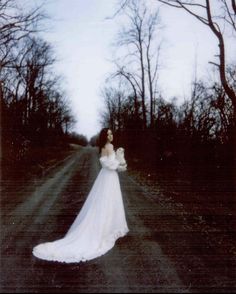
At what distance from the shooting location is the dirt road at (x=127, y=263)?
16.3 ft

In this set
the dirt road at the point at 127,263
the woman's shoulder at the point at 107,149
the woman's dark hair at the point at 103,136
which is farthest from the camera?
the woman's shoulder at the point at 107,149

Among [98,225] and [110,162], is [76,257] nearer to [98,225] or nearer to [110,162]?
[98,225]

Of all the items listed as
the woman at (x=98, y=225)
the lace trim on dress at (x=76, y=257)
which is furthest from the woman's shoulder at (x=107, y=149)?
the lace trim on dress at (x=76, y=257)

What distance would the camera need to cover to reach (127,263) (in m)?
5.90

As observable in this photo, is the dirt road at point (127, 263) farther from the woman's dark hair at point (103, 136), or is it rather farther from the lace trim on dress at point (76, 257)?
the woman's dark hair at point (103, 136)

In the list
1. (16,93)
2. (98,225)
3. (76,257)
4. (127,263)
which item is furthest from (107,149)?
(16,93)

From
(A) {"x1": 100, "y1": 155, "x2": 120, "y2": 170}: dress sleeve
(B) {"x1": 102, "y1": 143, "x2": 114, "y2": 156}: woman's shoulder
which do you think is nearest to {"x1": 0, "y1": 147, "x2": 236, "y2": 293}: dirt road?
(A) {"x1": 100, "y1": 155, "x2": 120, "y2": 170}: dress sleeve

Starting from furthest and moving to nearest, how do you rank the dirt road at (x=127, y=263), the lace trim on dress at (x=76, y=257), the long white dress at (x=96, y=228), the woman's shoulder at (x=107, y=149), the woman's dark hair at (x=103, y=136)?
the woman's shoulder at (x=107, y=149), the woman's dark hair at (x=103, y=136), the long white dress at (x=96, y=228), the lace trim on dress at (x=76, y=257), the dirt road at (x=127, y=263)

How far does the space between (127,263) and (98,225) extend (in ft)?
4.10

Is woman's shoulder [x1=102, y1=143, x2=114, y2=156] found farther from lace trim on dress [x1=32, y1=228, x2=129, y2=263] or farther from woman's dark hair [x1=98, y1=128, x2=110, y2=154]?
lace trim on dress [x1=32, y1=228, x2=129, y2=263]

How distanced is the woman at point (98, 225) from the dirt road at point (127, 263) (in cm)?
19

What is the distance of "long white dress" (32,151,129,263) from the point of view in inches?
244

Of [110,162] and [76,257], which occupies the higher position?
[110,162]

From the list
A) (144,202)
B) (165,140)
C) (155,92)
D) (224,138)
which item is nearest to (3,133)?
(165,140)
